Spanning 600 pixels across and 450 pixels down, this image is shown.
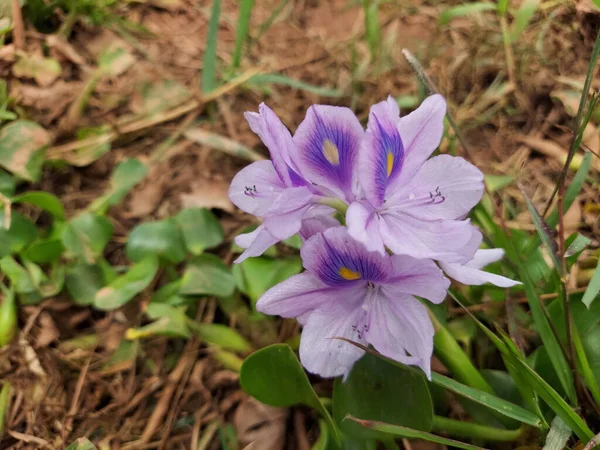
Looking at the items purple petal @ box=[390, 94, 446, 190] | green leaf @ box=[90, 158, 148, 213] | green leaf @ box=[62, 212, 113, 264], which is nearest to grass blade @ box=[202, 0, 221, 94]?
green leaf @ box=[90, 158, 148, 213]

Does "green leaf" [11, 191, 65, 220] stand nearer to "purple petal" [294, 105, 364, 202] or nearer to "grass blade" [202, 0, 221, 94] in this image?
"grass blade" [202, 0, 221, 94]

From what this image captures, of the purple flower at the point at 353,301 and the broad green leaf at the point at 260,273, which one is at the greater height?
the purple flower at the point at 353,301

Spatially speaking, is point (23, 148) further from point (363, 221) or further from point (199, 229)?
point (363, 221)

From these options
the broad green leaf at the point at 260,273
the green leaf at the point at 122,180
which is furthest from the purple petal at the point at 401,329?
the green leaf at the point at 122,180

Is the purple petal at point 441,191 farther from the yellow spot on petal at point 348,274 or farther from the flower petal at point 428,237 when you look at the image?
the yellow spot on petal at point 348,274

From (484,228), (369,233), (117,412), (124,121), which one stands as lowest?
(117,412)

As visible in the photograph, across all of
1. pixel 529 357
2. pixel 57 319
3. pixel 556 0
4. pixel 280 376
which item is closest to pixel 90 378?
pixel 57 319

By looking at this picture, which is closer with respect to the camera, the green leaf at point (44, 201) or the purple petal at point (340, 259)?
the purple petal at point (340, 259)

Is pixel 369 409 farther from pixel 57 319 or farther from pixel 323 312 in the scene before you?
pixel 57 319
